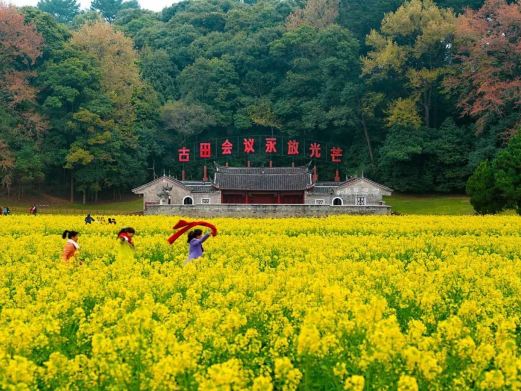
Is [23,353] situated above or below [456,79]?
below

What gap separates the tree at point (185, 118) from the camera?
6006 centimetres

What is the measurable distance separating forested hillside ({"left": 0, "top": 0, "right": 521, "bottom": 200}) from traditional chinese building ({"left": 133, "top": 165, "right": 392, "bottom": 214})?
628 cm

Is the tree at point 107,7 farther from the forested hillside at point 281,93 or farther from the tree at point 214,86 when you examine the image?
the tree at point 214,86

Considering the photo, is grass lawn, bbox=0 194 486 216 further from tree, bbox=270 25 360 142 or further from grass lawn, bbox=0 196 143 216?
tree, bbox=270 25 360 142

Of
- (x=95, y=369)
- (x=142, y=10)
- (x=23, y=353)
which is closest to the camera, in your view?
(x=95, y=369)

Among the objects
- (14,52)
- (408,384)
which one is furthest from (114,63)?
(408,384)

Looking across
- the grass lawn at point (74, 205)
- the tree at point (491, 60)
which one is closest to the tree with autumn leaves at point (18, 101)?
the grass lawn at point (74, 205)

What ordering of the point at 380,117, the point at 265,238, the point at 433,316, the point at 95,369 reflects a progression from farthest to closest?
the point at 380,117 → the point at 265,238 → the point at 433,316 → the point at 95,369

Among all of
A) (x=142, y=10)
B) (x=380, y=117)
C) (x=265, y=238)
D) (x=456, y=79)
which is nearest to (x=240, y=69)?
(x=380, y=117)

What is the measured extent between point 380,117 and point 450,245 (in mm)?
42611

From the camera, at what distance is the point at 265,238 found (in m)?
18.6

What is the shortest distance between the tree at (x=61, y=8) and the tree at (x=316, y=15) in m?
60.0

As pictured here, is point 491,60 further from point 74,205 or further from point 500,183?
point 74,205

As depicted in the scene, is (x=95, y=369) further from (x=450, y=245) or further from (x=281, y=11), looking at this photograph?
(x=281, y=11)
